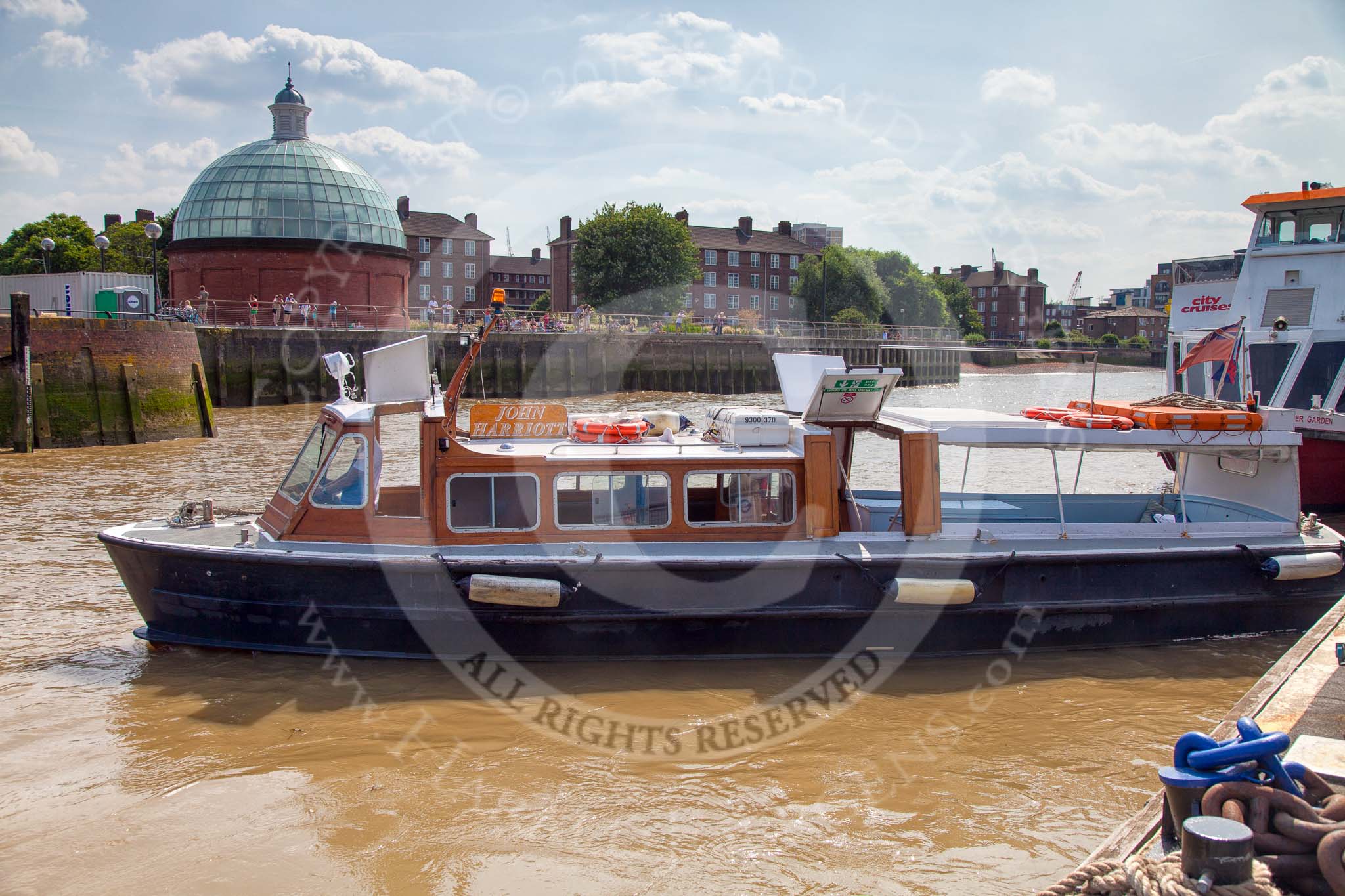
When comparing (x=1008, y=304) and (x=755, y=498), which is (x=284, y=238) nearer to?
(x=755, y=498)

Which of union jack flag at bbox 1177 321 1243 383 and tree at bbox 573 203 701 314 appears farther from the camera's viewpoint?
tree at bbox 573 203 701 314

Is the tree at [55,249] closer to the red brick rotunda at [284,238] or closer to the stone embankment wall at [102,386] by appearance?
the red brick rotunda at [284,238]

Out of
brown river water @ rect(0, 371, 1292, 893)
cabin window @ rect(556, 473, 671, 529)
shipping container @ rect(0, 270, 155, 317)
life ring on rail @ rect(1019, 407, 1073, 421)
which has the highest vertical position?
shipping container @ rect(0, 270, 155, 317)

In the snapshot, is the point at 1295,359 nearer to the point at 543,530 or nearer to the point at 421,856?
the point at 543,530

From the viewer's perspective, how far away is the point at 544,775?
6.89 metres

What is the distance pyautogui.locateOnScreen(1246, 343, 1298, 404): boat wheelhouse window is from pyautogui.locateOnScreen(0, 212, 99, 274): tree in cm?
6478

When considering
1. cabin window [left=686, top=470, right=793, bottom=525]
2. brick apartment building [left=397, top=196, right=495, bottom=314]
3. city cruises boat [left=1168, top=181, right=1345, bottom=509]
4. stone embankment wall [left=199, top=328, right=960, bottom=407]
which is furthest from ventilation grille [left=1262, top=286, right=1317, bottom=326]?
brick apartment building [left=397, top=196, right=495, bottom=314]

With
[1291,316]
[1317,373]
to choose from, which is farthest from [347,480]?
[1291,316]

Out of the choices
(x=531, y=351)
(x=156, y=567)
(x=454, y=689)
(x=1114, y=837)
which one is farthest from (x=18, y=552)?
(x=531, y=351)

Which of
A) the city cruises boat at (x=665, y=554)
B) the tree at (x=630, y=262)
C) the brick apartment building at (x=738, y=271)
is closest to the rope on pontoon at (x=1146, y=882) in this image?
the city cruises boat at (x=665, y=554)

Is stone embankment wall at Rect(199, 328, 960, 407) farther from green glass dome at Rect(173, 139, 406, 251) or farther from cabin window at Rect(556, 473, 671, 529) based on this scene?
cabin window at Rect(556, 473, 671, 529)

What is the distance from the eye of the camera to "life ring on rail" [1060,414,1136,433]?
30.4 feet

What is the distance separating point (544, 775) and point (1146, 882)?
4.34 metres

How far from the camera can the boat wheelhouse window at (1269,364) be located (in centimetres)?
1762
